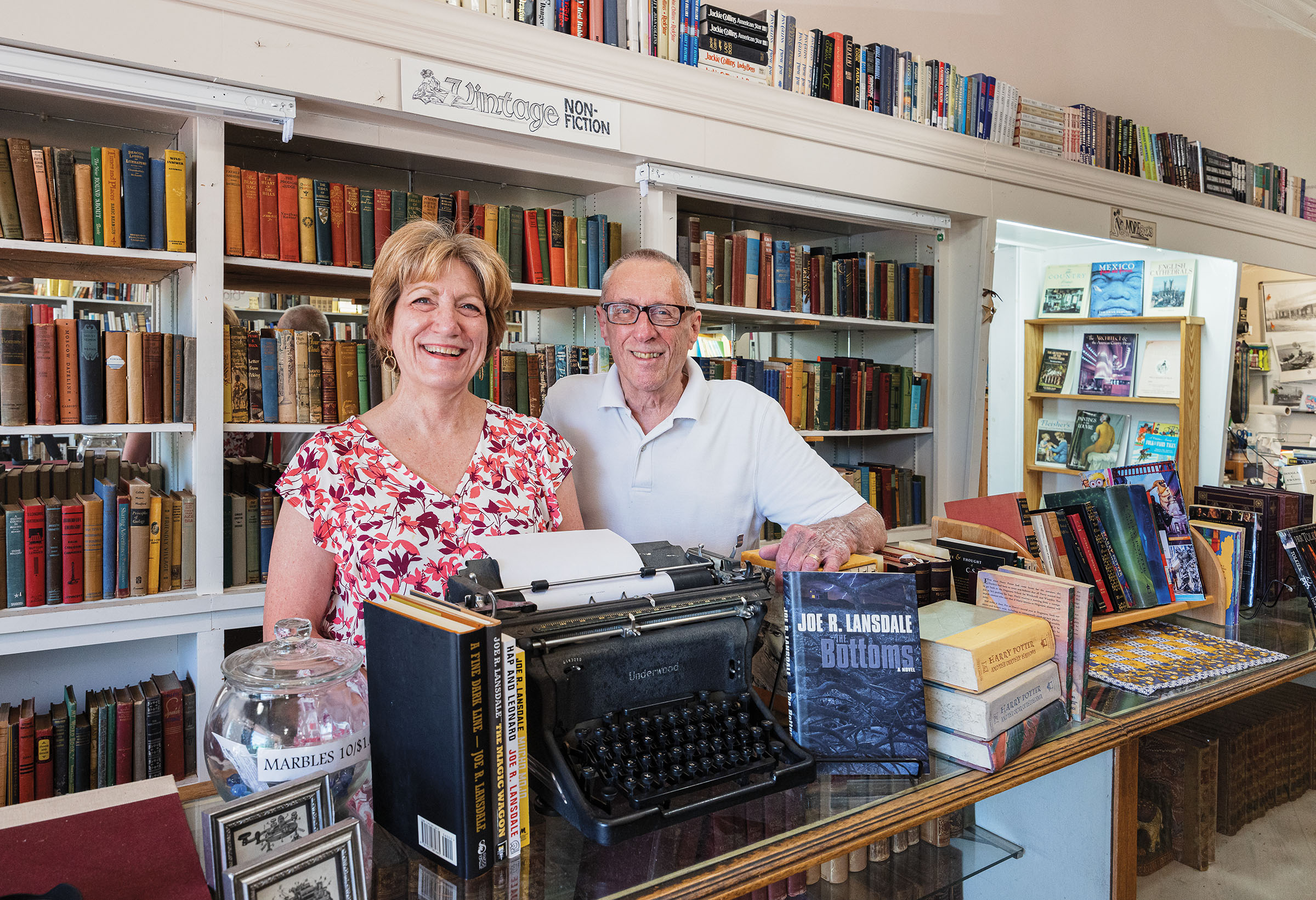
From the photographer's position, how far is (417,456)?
177 centimetres

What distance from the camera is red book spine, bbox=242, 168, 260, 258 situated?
2.47m

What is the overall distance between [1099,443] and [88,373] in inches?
191

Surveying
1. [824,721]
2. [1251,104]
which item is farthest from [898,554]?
[1251,104]

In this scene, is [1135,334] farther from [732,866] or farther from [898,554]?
[732,866]

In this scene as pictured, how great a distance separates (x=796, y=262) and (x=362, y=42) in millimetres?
1934

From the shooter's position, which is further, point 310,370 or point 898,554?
point 310,370

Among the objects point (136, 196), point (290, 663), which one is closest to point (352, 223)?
point (136, 196)

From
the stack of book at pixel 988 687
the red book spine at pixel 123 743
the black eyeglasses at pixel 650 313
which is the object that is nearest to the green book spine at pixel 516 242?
the black eyeglasses at pixel 650 313

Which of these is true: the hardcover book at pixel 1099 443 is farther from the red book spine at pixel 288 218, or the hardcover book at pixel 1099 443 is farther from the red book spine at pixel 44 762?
the red book spine at pixel 44 762

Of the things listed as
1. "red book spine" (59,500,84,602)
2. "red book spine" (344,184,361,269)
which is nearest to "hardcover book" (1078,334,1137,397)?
"red book spine" (344,184,361,269)

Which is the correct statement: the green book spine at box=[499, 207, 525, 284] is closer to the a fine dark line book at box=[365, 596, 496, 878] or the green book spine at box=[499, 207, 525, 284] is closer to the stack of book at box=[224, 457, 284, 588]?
the stack of book at box=[224, 457, 284, 588]

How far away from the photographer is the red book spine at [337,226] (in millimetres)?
2629

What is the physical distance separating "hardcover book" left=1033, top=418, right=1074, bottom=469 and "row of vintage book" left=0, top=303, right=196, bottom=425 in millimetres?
4540

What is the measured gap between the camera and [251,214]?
249 centimetres
